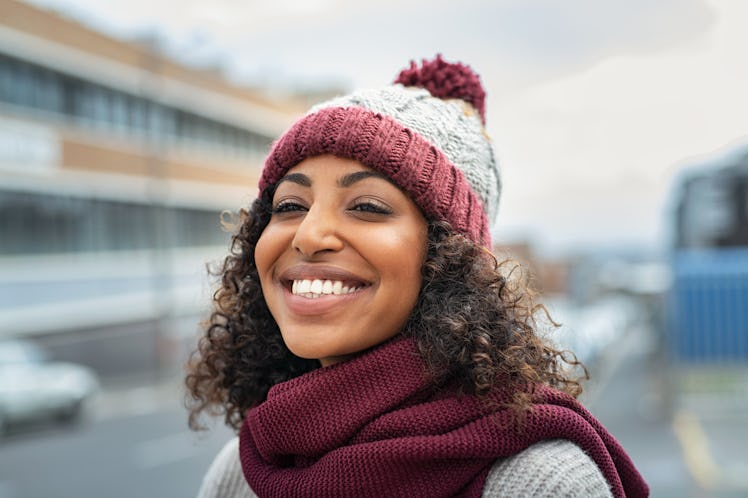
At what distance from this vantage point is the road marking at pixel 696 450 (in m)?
6.43

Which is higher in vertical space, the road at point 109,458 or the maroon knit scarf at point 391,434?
the maroon knit scarf at point 391,434

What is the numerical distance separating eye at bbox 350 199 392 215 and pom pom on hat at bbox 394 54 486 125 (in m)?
0.39

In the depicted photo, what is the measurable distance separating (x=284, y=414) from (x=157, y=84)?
2354 centimetres

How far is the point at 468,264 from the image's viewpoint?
1654 mm

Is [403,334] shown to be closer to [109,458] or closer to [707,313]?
[707,313]

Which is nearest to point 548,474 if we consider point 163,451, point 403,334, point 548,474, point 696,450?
point 548,474

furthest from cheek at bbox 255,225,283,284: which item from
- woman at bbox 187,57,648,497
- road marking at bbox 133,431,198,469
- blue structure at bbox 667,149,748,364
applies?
road marking at bbox 133,431,198,469

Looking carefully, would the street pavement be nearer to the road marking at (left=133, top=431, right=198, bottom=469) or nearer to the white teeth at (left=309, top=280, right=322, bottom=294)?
the white teeth at (left=309, top=280, right=322, bottom=294)

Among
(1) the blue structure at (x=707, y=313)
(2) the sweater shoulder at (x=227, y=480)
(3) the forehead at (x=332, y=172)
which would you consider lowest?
(1) the blue structure at (x=707, y=313)

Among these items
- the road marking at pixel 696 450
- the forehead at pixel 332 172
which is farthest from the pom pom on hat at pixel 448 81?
the road marking at pixel 696 450

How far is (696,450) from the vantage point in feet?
23.9

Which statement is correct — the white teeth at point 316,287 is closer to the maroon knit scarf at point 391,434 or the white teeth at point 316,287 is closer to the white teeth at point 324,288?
the white teeth at point 324,288

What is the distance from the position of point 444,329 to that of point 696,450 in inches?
258

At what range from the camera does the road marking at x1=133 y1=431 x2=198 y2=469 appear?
9.59 metres
